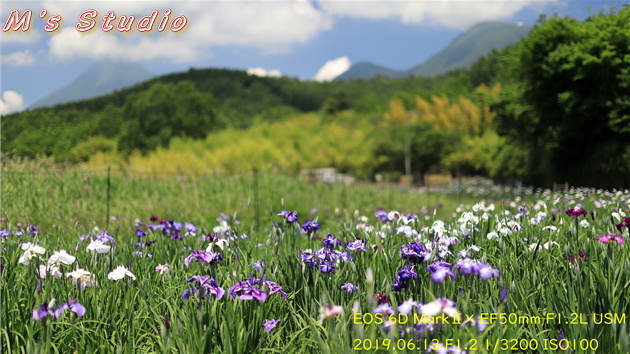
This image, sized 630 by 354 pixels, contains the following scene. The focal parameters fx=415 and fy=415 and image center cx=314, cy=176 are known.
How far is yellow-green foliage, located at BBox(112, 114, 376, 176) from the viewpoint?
26.9m

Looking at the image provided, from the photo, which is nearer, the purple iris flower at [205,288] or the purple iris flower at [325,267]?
the purple iris flower at [205,288]

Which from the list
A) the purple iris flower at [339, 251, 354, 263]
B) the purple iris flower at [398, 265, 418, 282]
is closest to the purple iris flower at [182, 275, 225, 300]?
the purple iris flower at [339, 251, 354, 263]

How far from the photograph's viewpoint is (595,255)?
3551 millimetres

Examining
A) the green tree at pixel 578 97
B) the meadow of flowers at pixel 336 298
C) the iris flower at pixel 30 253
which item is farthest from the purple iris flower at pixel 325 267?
the green tree at pixel 578 97

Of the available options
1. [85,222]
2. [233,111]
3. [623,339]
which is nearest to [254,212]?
[85,222]

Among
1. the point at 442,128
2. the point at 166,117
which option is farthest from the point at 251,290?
the point at 166,117

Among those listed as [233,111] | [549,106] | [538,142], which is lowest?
[538,142]

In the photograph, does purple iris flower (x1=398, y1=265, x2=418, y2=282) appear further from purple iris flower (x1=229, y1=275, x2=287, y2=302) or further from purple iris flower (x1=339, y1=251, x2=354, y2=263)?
purple iris flower (x1=229, y1=275, x2=287, y2=302)

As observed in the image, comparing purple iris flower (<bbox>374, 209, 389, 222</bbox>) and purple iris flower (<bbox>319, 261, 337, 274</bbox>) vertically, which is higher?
purple iris flower (<bbox>374, 209, 389, 222</bbox>)

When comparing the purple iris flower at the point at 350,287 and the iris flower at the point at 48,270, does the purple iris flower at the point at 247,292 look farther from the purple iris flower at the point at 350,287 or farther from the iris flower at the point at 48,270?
the iris flower at the point at 48,270

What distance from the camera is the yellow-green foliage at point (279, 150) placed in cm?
2691

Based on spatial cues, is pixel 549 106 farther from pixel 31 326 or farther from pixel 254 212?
pixel 31 326

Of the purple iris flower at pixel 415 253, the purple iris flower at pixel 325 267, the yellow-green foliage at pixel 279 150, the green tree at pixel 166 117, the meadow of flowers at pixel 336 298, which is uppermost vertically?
the green tree at pixel 166 117

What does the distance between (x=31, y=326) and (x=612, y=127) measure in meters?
20.9
